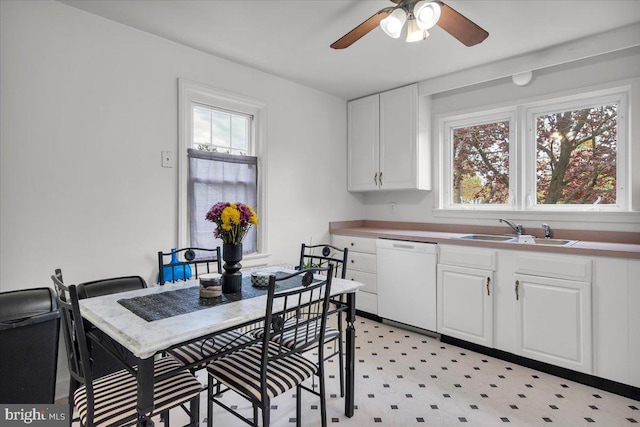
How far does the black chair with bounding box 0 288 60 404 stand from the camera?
1.70m

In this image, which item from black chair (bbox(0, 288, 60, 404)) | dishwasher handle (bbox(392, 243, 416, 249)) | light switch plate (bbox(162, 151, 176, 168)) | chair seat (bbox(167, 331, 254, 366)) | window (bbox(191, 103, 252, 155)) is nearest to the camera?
black chair (bbox(0, 288, 60, 404))

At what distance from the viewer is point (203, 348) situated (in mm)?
1928

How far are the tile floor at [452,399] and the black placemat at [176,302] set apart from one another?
75 cm

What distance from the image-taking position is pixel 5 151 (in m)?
2.02

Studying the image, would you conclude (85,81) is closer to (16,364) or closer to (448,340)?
(16,364)

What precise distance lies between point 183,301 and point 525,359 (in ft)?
8.18

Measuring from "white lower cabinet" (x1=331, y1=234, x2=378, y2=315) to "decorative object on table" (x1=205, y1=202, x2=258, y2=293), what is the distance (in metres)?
1.91

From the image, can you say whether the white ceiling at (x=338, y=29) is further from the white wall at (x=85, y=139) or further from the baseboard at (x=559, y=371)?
the baseboard at (x=559, y=371)

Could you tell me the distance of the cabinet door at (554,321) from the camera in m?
2.37

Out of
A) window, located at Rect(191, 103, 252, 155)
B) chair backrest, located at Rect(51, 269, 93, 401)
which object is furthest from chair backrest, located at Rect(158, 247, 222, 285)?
window, located at Rect(191, 103, 252, 155)

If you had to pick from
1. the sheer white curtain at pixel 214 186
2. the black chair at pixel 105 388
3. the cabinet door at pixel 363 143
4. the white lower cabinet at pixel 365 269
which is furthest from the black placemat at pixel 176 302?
the cabinet door at pixel 363 143

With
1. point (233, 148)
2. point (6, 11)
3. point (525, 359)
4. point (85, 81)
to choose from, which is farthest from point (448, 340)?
point (6, 11)

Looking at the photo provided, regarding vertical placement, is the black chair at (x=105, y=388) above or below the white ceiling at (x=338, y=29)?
below

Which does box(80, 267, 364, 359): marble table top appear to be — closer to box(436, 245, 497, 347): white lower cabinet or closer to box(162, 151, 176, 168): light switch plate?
box(162, 151, 176, 168): light switch plate
